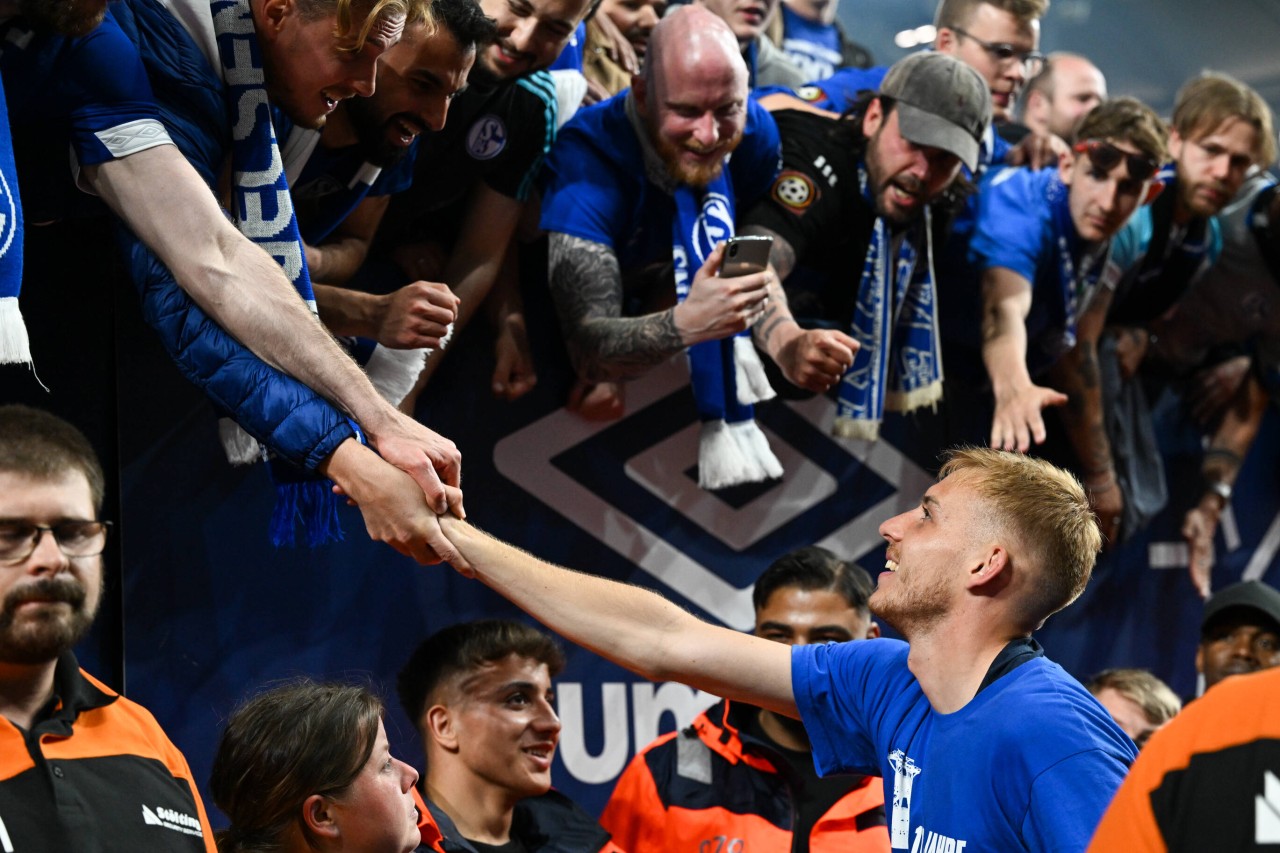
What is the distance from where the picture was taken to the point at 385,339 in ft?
9.21

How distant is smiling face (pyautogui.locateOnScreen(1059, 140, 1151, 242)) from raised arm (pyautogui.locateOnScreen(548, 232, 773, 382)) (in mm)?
1350

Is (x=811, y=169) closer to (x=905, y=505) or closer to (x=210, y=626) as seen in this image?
(x=905, y=505)

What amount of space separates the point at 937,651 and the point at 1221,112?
2979mm

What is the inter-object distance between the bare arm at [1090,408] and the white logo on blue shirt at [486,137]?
6.59ft

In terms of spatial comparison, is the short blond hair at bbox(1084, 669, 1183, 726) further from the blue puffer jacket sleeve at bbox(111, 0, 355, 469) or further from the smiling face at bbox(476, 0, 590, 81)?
the blue puffer jacket sleeve at bbox(111, 0, 355, 469)

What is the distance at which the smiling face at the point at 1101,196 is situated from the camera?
12.9ft

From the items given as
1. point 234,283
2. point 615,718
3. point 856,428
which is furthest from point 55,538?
point 856,428

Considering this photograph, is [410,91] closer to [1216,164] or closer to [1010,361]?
[1010,361]

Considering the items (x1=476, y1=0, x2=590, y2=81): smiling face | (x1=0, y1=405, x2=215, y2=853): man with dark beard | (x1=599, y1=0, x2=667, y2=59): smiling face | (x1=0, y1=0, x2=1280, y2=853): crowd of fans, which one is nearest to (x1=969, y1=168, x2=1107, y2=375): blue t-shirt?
(x1=0, y1=0, x2=1280, y2=853): crowd of fans

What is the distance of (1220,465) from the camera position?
5.00 meters

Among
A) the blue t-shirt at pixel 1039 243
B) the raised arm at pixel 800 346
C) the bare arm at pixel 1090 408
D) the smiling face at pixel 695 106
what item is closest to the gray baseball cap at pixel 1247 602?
the bare arm at pixel 1090 408

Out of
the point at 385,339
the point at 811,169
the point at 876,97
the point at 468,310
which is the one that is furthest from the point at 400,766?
the point at 876,97

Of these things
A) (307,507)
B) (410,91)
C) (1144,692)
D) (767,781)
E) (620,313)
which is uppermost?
(410,91)

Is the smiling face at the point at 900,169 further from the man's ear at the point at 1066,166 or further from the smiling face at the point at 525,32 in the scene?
the smiling face at the point at 525,32
